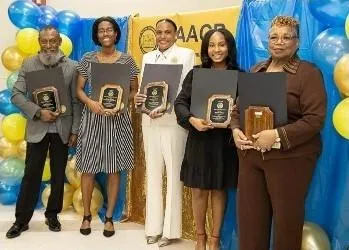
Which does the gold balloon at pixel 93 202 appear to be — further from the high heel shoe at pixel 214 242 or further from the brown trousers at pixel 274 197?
the brown trousers at pixel 274 197

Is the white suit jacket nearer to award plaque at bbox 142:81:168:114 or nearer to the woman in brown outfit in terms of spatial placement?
award plaque at bbox 142:81:168:114

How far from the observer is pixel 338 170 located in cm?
222

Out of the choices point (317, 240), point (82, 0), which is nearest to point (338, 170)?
point (317, 240)

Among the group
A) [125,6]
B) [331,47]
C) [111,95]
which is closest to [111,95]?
[111,95]

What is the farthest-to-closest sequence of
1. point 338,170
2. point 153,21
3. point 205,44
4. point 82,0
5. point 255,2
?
point 82,0 → point 153,21 → point 255,2 → point 205,44 → point 338,170

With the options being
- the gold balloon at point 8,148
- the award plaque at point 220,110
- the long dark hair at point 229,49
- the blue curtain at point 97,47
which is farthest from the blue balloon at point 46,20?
the award plaque at point 220,110

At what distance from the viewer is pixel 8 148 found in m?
3.77

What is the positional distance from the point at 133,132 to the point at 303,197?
1828mm

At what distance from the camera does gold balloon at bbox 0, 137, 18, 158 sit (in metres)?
3.77

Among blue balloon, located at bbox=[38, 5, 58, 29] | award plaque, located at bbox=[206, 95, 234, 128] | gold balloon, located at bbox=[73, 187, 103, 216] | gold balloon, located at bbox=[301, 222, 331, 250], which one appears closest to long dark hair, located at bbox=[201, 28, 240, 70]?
award plaque, located at bbox=[206, 95, 234, 128]

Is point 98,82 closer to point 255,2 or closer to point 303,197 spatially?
point 255,2

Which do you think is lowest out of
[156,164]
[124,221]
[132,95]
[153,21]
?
[124,221]

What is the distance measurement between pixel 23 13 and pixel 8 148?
1.20m

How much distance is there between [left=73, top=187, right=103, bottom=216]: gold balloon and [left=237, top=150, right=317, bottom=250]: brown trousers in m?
1.85
